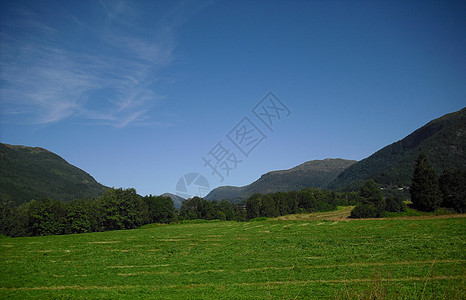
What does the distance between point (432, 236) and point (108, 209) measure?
7239 centimetres

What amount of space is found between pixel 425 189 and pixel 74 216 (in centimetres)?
7597

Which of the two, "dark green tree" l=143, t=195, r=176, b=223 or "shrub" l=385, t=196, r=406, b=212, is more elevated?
"dark green tree" l=143, t=195, r=176, b=223

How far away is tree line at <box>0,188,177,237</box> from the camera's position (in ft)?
216

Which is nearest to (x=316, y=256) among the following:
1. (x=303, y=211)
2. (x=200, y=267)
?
(x=200, y=267)

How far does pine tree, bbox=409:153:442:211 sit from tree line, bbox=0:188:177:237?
219ft

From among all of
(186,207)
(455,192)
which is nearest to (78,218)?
(186,207)

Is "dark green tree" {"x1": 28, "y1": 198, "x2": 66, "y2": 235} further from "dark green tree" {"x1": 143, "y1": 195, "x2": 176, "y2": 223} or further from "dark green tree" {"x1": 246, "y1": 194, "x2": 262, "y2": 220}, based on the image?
"dark green tree" {"x1": 246, "y1": 194, "x2": 262, "y2": 220}

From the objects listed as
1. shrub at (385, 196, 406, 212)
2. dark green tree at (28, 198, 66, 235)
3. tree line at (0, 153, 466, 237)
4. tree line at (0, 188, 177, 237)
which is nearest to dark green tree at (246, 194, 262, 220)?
tree line at (0, 153, 466, 237)

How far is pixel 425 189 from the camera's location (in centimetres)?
5097

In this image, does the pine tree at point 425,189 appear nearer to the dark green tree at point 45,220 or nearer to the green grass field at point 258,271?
Result: the green grass field at point 258,271

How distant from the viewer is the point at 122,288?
47.7 feet

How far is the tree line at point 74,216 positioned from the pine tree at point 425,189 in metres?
66.9

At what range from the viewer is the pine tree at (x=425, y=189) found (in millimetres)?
50438

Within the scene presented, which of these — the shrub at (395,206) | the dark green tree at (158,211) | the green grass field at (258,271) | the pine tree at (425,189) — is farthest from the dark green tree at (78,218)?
the pine tree at (425,189)
